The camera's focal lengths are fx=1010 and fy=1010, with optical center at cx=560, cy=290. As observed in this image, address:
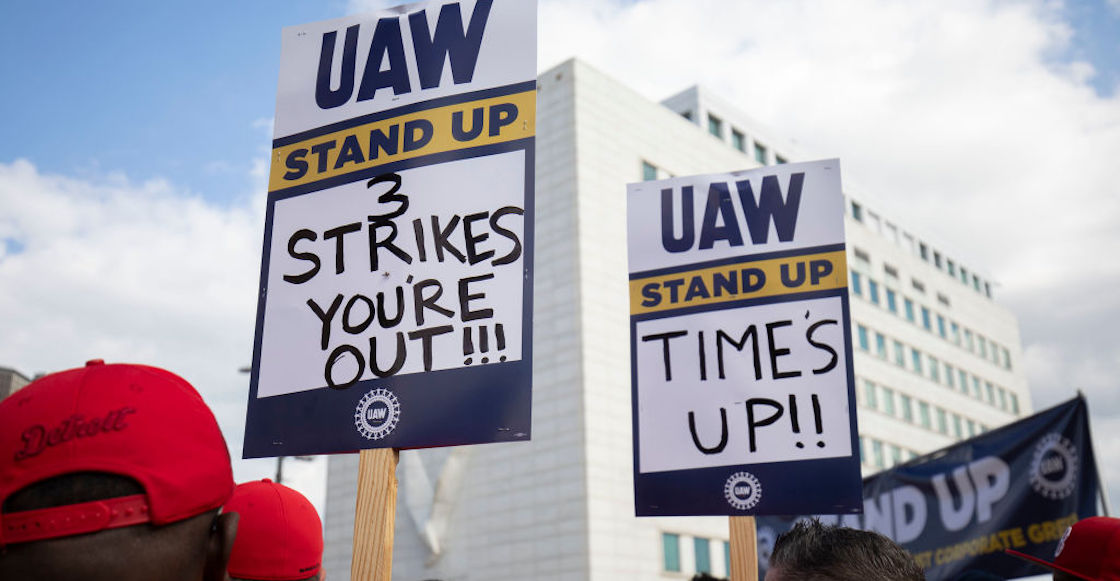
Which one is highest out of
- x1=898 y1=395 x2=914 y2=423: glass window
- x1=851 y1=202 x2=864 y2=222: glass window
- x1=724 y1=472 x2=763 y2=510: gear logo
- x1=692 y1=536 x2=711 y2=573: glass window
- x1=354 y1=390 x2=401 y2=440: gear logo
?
x1=851 y1=202 x2=864 y2=222: glass window

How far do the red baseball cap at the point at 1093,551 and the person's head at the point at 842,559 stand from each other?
1.74 metres

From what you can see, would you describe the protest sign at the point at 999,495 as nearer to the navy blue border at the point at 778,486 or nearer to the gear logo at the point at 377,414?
the navy blue border at the point at 778,486

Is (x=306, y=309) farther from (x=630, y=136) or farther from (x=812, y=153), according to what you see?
(x=812, y=153)

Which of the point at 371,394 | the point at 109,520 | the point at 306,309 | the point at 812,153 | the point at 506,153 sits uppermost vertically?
the point at 812,153

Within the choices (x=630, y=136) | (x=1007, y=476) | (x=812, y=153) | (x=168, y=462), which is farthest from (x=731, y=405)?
(x=812, y=153)

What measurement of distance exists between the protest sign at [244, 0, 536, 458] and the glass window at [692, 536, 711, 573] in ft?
107

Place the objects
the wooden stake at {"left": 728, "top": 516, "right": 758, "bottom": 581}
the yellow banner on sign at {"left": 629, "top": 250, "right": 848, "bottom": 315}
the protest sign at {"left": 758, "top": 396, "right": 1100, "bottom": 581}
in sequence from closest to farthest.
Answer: the wooden stake at {"left": 728, "top": 516, "right": 758, "bottom": 581}
the yellow banner on sign at {"left": 629, "top": 250, "right": 848, "bottom": 315}
the protest sign at {"left": 758, "top": 396, "right": 1100, "bottom": 581}

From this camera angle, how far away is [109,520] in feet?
4.03

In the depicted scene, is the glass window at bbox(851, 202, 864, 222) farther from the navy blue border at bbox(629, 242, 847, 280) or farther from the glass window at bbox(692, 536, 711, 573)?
the navy blue border at bbox(629, 242, 847, 280)

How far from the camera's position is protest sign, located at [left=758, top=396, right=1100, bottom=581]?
985 cm

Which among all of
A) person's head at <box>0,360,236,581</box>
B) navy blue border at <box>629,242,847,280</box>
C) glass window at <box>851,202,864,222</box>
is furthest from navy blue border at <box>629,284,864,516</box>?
glass window at <box>851,202,864,222</box>

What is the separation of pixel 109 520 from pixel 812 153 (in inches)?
2125

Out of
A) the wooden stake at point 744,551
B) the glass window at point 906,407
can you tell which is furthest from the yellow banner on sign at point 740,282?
the glass window at point 906,407

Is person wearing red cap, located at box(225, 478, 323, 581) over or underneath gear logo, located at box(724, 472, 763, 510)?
underneath
